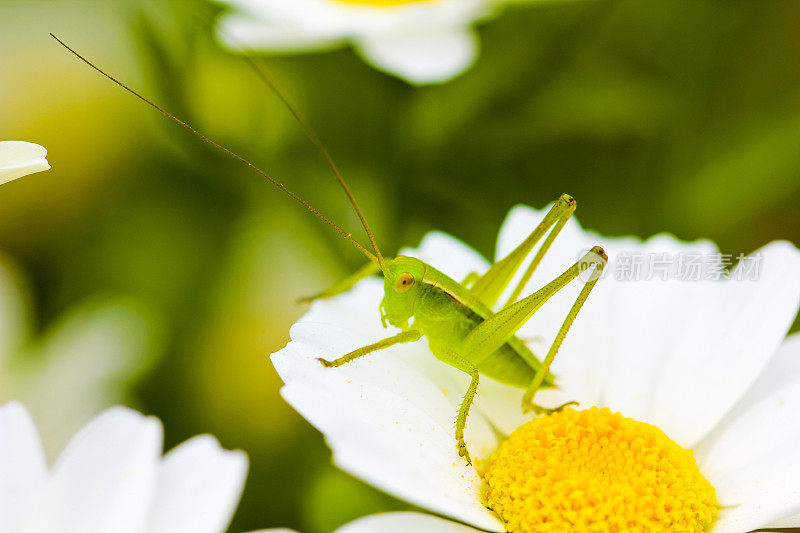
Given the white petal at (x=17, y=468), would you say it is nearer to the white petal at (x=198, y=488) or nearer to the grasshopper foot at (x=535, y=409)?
the white petal at (x=198, y=488)

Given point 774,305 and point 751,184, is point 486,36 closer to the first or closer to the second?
point 751,184

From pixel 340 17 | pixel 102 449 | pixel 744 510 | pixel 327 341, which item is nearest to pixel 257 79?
pixel 340 17

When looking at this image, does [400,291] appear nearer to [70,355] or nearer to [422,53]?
[422,53]

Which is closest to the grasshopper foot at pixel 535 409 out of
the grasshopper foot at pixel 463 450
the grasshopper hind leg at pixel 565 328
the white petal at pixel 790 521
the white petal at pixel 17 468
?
the grasshopper hind leg at pixel 565 328

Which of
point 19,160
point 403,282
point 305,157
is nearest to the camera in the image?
point 19,160

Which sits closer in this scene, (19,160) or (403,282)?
(19,160)

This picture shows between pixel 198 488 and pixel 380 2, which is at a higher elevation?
pixel 380 2

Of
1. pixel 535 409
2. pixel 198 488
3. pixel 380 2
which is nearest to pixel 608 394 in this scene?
pixel 535 409

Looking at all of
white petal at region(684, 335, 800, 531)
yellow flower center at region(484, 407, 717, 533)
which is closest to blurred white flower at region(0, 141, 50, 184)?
yellow flower center at region(484, 407, 717, 533)
